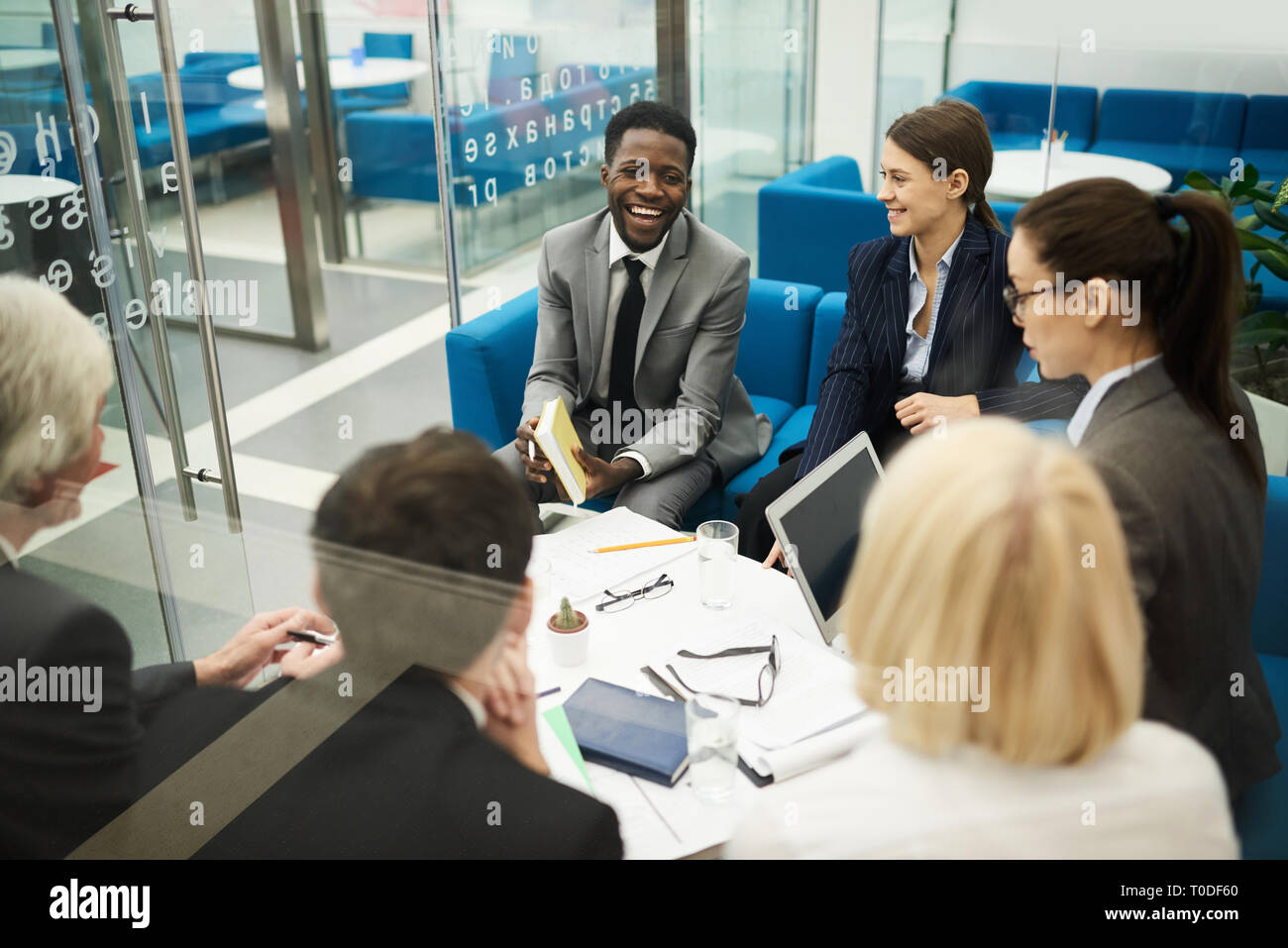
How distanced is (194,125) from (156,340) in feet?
6.38

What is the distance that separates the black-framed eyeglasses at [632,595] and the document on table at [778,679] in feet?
0.46

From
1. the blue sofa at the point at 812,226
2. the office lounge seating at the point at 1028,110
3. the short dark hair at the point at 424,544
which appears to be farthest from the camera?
the office lounge seating at the point at 1028,110

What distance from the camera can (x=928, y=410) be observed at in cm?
243

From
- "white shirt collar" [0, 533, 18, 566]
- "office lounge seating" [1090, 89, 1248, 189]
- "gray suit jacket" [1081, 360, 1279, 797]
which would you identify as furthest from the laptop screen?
"office lounge seating" [1090, 89, 1248, 189]

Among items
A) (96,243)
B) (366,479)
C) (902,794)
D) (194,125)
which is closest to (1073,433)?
(902,794)

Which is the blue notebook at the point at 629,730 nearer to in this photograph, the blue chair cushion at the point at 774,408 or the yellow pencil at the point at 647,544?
the yellow pencil at the point at 647,544

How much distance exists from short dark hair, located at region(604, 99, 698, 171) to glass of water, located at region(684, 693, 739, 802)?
5.61 ft

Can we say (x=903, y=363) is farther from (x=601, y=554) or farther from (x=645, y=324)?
(x=601, y=554)

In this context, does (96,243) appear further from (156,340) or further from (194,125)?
(194,125)

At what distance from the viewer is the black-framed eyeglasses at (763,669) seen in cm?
158

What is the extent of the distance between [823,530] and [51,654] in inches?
44.5

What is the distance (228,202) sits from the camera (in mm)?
4730

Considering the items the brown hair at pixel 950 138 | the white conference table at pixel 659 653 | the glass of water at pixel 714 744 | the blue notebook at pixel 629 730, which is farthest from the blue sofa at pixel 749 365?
the glass of water at pixel 714 744

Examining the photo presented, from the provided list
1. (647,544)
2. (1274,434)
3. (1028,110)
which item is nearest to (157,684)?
(647,544)
